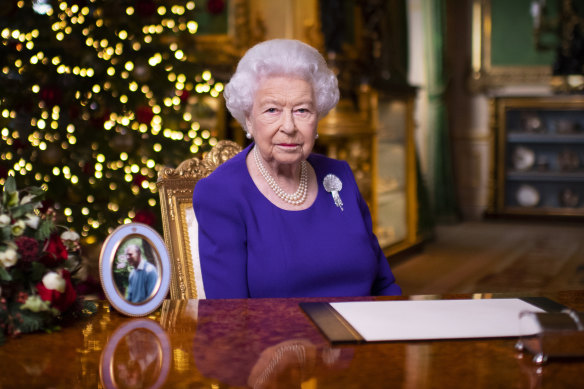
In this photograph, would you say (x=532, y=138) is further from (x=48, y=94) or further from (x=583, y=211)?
(x=48, y=94)

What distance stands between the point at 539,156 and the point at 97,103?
616 centimetres

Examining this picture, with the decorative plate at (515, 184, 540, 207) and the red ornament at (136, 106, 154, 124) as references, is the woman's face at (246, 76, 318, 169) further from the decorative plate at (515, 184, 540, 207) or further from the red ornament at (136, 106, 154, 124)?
the decorative plate at (515, 184, 540, 207)

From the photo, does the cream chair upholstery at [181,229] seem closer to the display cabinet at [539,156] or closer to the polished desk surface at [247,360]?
the polished desk surface at [247,360]

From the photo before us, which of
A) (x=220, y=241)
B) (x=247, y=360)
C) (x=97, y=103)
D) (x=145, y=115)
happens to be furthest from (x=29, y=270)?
(x=97, y=103)

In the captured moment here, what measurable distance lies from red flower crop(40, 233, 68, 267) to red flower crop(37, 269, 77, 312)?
0.08 ft

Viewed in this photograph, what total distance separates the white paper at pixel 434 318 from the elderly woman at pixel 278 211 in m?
0.41

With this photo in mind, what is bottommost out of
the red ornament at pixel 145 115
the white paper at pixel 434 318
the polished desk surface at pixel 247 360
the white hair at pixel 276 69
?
the white paper at pixel 434 318

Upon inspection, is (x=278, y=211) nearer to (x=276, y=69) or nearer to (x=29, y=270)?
(x=276, y=69)

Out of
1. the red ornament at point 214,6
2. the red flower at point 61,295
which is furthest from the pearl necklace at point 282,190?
the red ornament at point 214,6

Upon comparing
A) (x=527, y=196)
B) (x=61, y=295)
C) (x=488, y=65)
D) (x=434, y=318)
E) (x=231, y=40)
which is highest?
(x=231, y=40)

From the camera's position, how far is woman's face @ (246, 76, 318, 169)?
1872 mm

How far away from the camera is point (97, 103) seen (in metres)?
3.87

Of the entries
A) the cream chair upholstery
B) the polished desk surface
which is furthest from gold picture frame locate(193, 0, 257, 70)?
the polished desk surface

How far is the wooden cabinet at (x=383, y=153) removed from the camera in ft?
18.0
